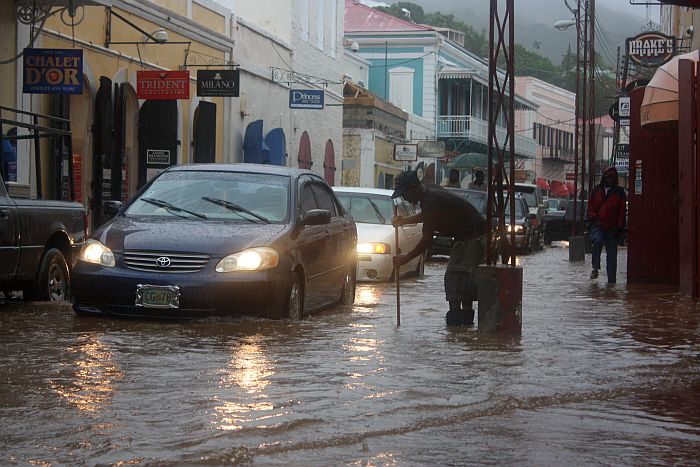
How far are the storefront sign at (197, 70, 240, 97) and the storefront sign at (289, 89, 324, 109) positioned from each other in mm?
6469

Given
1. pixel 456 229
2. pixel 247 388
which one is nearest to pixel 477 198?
pixel 456 229

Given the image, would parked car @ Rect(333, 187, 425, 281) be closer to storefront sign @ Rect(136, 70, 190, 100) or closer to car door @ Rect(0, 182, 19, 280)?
car door @ Rect(0, 182, 19, 280)

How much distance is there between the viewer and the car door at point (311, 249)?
1245 centimetres

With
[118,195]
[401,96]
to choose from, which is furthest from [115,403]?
[401,96]

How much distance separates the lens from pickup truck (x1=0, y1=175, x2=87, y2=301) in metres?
12.8

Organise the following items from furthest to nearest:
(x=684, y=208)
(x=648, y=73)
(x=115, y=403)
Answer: (x=648, y=73) < (x=684, y=208) < (x=115, y=403)

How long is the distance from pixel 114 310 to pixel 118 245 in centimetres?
56

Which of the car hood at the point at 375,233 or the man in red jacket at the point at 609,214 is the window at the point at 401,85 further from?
the car hood at the point at 375,233

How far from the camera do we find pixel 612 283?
2081 cm

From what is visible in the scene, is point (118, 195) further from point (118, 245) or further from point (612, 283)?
point (118, 245)

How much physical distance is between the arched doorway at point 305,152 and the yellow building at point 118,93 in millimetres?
8416

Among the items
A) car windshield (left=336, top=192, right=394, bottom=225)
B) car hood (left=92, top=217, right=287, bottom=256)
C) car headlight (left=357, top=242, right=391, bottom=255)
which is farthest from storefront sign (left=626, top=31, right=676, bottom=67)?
car hood (left=92, top=217, right=287, bottom=256)

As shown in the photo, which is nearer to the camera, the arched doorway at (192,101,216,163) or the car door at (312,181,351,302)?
the car door at (312,181,351,302)

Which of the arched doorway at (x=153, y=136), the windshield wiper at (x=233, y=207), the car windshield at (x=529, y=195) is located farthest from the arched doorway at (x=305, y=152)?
the windshield wiper at (x=233, y=207)
